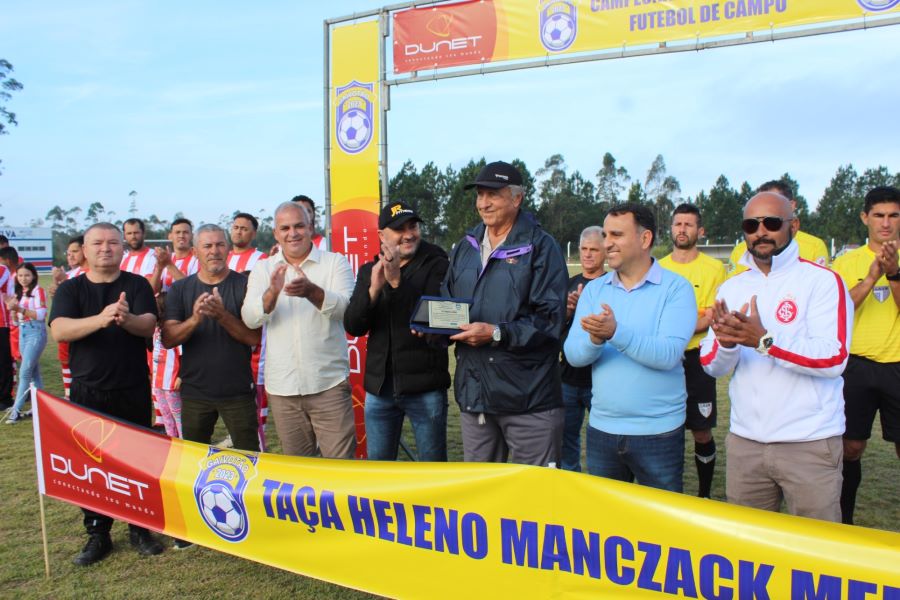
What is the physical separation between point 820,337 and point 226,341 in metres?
3.47

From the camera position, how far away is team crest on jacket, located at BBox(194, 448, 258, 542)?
3.30 metres

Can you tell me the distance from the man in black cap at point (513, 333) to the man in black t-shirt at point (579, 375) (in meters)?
1.21

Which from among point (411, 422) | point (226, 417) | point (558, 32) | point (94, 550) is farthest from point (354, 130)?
point (94, 550)

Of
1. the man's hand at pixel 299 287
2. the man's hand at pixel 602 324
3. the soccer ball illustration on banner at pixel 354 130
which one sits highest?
the soccer ball illustration on banner at pixel 354 130

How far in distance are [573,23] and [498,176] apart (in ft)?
10.5

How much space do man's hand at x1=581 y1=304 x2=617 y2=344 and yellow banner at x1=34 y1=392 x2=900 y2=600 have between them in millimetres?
646

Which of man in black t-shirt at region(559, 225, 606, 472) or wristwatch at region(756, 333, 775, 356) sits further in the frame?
man in black t-shirt at region(559, 225, 606, 472)

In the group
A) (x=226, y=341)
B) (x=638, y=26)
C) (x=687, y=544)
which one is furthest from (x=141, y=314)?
(x=638, y=26)

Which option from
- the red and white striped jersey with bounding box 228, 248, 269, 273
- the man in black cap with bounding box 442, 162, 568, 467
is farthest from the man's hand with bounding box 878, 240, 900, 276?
the red and white striped jersey with bounding box 228, 248, 269, 273

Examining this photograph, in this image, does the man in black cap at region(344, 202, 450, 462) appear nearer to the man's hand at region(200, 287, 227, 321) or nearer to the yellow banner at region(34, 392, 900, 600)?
the man's hand at region(200, 287, 227, 321)

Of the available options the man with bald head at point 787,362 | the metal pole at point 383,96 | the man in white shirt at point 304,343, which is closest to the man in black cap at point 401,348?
the man in white shirt at point 304,343

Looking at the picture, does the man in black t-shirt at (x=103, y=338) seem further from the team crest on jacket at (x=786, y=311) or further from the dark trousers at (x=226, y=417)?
the team crest on jacket at (x=786, y=311)

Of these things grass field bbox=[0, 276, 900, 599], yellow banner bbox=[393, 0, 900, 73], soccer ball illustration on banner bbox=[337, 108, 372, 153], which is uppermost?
yellow banner bbox=[393, 0, 900, 73]

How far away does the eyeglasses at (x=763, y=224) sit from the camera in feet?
9.21
